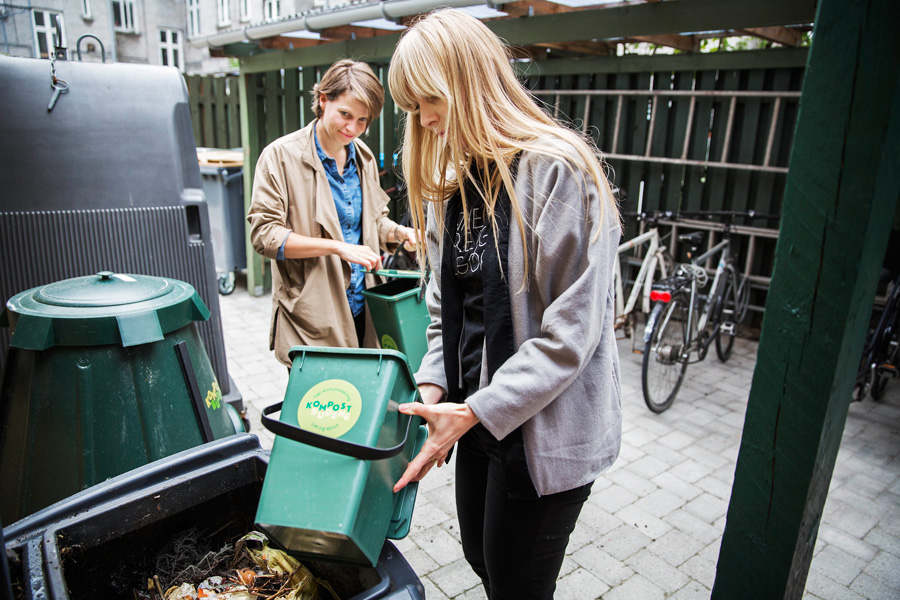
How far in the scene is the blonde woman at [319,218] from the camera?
8.08 ft

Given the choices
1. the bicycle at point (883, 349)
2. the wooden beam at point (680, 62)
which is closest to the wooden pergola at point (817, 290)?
the bicycle at point (883, 349)

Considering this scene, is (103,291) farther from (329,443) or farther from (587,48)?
(587,48)

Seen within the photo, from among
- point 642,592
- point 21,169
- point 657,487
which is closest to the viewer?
point 642,592

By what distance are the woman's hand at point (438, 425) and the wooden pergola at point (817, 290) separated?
550 millimetres

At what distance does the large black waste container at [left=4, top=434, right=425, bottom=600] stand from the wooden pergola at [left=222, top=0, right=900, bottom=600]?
27.0 inches

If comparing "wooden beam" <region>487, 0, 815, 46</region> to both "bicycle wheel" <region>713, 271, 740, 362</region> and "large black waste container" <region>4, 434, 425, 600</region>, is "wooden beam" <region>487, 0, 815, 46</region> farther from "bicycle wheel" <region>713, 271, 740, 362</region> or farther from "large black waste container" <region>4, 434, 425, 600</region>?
"large black waste container" <region>4, 434, 425, 600</region>

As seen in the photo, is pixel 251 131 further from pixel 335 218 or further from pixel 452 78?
pixel 452 78

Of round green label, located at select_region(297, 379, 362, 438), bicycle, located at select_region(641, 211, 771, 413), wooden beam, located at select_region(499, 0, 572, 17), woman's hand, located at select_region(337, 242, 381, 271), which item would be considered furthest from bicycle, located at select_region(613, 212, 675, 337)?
round green label, located at select_region(297, 379, 362, 438)

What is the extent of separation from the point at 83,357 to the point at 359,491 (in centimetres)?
115

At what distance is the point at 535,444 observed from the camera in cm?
134

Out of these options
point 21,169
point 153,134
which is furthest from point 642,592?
point 21,169

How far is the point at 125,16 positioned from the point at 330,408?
30521mm

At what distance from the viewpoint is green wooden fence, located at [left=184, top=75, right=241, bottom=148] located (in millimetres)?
9750

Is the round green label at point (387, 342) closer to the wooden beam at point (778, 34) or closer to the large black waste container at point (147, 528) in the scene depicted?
the large black waste container at point (147, 528)
